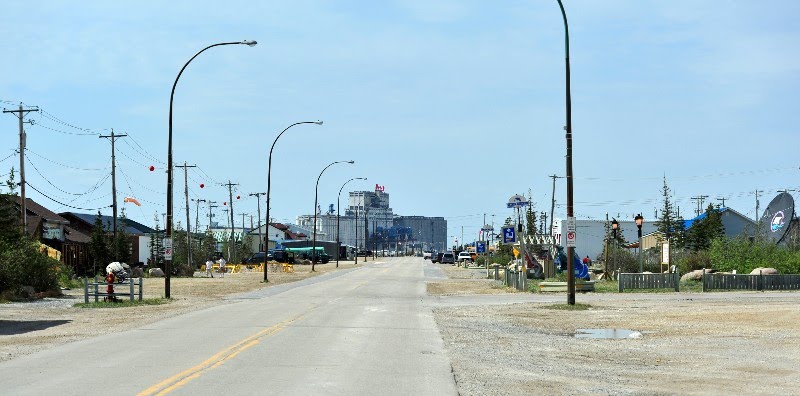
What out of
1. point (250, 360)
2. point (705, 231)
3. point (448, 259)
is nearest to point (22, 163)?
point (250, 360)

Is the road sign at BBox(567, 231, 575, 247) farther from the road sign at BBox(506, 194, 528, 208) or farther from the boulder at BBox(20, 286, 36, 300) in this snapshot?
the road sign at BBox(506, 194, 528, 208)

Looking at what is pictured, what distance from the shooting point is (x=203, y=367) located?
610 inches

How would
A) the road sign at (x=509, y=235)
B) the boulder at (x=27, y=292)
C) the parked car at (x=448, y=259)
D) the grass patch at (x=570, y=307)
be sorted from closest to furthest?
the grass patch at (x=570, y=307) → the boulder at (x=27, y=292) → the road sign at (x=509, y=235) → the parked car at (x=448, y=259)

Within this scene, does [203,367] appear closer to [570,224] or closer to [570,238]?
[570,224]

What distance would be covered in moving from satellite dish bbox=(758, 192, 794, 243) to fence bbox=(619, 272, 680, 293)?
107 feet

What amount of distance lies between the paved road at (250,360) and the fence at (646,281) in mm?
18612

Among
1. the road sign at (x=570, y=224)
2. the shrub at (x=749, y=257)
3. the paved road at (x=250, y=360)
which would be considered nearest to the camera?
the paved road at (x=250, y=360)

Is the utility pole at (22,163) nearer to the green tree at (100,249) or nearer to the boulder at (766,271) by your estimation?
the green tree at (100,249)

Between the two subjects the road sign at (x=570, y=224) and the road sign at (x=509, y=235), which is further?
the road sign at (x=509, y=235)

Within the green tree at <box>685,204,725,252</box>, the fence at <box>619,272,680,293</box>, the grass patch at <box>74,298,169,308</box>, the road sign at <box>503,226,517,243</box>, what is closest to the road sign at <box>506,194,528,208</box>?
the road sign at <box>503,226,517,243</box>

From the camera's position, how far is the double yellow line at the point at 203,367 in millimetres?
12922

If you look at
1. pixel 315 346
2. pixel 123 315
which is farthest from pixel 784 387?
pixel 123 315

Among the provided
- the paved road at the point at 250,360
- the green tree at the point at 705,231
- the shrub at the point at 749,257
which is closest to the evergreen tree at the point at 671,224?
the green tree at the point at 705,231

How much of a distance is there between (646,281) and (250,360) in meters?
31.4
